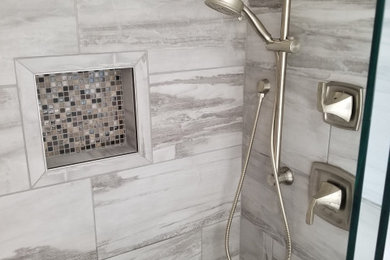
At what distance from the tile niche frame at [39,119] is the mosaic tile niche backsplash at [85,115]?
0.03 metres

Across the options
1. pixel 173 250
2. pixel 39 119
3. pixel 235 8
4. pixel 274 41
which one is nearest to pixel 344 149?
pixel 274 41

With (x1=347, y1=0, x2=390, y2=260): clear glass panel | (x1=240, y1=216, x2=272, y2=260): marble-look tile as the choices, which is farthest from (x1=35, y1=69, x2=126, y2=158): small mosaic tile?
(x1=347, y1=0, x2=390, y2=260): clear glass panel

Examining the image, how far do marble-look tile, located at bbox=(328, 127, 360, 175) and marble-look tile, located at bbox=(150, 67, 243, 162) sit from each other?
482 millimetres

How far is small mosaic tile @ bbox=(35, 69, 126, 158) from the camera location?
126 cm

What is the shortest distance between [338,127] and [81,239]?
93cm

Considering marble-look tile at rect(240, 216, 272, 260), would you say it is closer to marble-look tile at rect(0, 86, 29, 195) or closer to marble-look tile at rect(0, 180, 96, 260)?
marble-look tile at rect(0, 180, 96, 260)

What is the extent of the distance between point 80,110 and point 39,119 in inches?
6.7

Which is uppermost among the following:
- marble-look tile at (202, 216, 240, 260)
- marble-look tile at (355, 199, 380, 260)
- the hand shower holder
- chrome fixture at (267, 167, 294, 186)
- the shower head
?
the shower head

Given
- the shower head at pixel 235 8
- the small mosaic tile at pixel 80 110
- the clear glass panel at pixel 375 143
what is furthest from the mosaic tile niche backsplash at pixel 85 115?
the clear glass panel at pixel 375 143

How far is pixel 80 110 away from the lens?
1322mm

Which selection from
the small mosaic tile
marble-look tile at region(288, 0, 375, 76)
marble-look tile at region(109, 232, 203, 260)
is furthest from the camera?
marble-look tile at region(109, 232, 203, 260)

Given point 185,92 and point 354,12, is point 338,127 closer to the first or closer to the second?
point 354,12

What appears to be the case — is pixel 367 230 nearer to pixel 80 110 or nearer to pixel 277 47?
pixel 277 47

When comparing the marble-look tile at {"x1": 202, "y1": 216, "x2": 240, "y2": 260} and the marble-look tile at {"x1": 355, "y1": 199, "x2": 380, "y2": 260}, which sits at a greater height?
the marble-look tile at {"x1": 355, "y1": 199, "x2": 380, "y2": 260}
